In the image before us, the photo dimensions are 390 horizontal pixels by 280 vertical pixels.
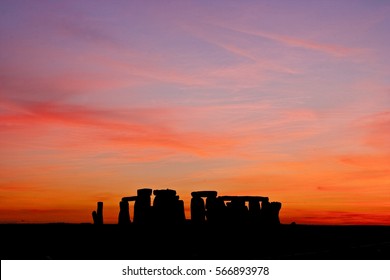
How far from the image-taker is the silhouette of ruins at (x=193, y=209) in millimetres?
30000

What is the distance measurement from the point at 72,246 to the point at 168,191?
4.72m

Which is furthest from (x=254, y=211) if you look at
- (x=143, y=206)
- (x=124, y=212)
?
(x=124, y=212)

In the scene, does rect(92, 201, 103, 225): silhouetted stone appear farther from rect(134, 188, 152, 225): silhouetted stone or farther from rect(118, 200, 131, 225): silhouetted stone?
rect(134, 188, 152, 225): silhouetted stone

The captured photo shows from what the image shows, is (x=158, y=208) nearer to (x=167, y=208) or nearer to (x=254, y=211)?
(x=167, y=208)

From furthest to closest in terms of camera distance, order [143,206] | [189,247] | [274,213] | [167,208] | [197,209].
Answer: [274,213] < [197,209] < [143,206] < [167,208] < [189,247]

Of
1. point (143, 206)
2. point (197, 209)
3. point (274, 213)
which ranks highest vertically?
point (143, 206)

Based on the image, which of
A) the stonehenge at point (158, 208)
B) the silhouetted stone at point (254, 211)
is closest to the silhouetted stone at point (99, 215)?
the stonehenge at point (158, 208)

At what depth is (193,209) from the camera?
30781mm

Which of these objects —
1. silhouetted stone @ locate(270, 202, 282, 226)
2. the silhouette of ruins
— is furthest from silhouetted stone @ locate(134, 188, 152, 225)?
silhouetted stone @ locate(270, 202, 282, 226)

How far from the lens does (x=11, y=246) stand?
1097 inches

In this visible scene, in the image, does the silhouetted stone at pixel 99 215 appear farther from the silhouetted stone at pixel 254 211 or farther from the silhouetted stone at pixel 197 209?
the silhouetted stone at pixel 254 211

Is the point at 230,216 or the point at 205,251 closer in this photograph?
the point at 205,251
